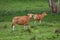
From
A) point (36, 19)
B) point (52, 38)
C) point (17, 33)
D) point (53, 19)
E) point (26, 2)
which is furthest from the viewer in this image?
point (26, 2)

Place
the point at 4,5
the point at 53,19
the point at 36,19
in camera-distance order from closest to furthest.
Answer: the point at 36,19
the point at 53,19
the point at 4,5

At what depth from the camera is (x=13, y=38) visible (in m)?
14.1

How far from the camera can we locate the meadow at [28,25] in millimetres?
14659

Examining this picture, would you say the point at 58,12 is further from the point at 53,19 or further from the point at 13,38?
the point at 13,38

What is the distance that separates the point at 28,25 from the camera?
63.7ft

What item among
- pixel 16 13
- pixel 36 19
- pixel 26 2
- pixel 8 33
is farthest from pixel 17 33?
pixel 26 2

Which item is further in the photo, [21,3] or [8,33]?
[21,3]

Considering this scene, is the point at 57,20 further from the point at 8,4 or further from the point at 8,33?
the point at 8,4

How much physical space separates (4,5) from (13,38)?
19.7 metres

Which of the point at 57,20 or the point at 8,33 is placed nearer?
the point at 8,33

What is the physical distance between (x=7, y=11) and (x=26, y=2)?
27.2 feet

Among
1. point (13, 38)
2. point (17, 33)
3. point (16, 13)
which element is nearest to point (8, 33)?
point (17, 33)

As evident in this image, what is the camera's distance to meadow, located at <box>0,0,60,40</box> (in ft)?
48.1

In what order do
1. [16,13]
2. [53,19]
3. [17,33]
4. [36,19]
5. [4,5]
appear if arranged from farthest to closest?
[4,5] < [16,13] < [53,19] < [36,19] < [17,33]
